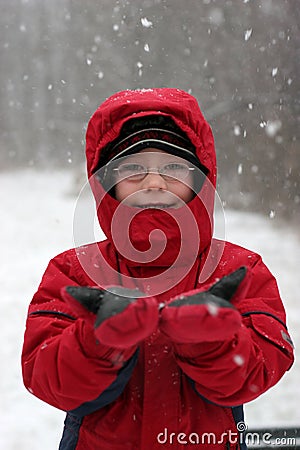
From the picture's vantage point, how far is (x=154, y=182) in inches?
43.5

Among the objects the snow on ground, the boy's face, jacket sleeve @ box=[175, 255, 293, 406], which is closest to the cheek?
the boy's face

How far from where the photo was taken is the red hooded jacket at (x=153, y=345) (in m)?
0.90

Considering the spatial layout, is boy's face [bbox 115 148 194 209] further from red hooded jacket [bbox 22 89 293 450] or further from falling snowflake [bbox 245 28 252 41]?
falling snowflake [bbox 245 28 252 41]

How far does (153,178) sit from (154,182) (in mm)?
13

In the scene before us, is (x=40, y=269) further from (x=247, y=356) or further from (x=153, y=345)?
(x=247, y=356)

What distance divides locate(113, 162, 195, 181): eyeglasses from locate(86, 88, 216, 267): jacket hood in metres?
0.06

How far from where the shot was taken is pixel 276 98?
22.9 ft

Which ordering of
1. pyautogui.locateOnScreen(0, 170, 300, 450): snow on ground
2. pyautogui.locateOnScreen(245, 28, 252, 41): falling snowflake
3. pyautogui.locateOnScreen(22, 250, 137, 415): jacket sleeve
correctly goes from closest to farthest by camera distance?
pyautogui.locateOnScreen(22, 250, 137, 415): jacket sleeve
pyautogui.locateOnScreen(0, 170, 300, 450): snow on ground
pyautogui.locateOnScreen(245, 28, 252, 41): falling snowflake

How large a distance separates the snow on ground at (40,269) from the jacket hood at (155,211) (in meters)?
1.44

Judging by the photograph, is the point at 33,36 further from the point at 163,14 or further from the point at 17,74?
the point at 163,14

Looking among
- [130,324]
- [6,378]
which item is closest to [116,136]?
[130,324]

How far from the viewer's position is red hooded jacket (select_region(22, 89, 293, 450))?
35.3 inches

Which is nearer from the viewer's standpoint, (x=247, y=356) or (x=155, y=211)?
(x=247, y=356)

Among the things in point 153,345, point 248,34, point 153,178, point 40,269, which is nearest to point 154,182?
point 153,178
